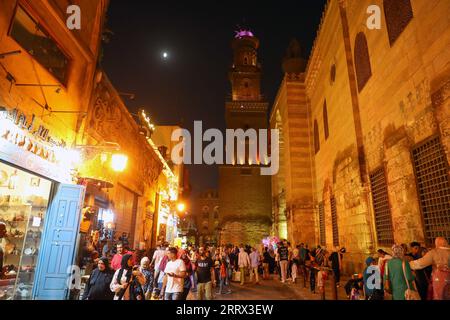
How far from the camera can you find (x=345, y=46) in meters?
11.9

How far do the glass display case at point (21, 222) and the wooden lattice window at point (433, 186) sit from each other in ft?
31.1

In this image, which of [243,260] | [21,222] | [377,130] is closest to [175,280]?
[21,222]

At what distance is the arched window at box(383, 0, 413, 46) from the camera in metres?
7.33

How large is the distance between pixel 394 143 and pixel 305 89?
12787mm

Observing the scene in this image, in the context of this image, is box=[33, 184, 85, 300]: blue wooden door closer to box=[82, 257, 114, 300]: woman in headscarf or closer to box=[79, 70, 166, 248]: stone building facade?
box=[79, 70, 166, 248]: stone building facade

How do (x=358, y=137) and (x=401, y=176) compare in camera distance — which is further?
(x=358, y=137)

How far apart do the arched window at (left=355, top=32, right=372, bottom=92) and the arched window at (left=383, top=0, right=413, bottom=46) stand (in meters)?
1.83

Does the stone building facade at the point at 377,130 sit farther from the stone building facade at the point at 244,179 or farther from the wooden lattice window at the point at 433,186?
the stone building facade at the point at 244,179

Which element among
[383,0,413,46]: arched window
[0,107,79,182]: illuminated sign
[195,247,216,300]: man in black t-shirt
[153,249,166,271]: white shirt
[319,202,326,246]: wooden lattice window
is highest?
[383,0,413,46]: arched window

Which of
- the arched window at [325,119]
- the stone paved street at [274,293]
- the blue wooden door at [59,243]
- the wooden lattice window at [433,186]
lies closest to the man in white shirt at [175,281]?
the blue wooden door at [59,243]

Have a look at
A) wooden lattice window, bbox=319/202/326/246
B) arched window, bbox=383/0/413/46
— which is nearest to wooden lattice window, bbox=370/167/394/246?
arched window, bbox=383/0/413/46

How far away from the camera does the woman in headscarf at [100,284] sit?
193 inches
